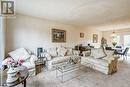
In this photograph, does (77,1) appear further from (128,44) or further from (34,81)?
(128,44)

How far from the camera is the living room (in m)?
2.84

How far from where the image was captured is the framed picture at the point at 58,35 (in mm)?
5293

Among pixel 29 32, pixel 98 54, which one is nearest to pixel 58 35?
pixel 29 32


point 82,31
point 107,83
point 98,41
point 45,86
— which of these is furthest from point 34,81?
point 98,41

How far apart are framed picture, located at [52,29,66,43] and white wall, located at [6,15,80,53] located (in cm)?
23

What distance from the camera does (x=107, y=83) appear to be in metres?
2.74

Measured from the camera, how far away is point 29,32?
432cm

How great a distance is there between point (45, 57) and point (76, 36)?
3.37 metres

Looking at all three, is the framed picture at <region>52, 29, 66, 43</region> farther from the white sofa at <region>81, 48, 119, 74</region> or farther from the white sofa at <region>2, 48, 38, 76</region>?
the white sofa at <region>2, 48, 38, 76</region>

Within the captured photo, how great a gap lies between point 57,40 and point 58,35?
1.01ft

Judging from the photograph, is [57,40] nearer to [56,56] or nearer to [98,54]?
[56,56]

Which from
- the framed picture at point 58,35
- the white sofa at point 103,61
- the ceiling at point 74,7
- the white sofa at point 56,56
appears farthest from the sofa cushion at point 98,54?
the framed picture at point 58,35

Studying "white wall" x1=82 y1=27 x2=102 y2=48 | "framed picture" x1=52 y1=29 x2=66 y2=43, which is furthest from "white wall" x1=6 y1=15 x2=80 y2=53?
"white wall" x1=82 y1=27 x2=102 y2=48

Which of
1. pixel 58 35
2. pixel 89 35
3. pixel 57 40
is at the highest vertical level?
pixel 89 35
